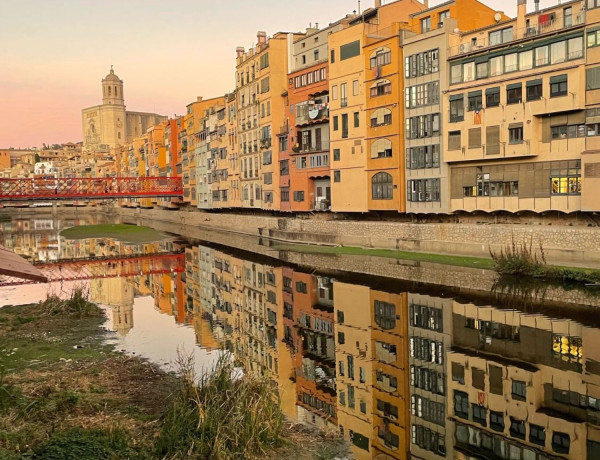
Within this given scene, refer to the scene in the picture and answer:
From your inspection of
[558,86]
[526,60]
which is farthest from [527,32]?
[558,86]

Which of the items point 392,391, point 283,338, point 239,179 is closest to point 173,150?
point 239,179

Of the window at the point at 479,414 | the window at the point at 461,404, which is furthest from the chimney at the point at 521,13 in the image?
the window at the point at 479,414

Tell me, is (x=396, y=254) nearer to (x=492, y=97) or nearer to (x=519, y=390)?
(x=492, y=97)

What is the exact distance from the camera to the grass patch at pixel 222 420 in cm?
1053

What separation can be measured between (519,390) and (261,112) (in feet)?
192

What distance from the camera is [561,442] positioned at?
40.6 feet

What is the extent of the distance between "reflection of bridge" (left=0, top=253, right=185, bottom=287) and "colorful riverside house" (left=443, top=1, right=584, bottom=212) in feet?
78.6

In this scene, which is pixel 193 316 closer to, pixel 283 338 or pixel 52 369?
pixel 283 338

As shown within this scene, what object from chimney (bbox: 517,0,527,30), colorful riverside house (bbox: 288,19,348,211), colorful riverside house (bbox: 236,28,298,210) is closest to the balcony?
chimney (bbox: 517,0,527,30)

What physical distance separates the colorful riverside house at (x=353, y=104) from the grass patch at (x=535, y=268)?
16954mm

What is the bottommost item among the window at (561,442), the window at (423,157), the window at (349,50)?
the window at (561,442)

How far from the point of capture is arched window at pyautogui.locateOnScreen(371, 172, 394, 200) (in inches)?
1886

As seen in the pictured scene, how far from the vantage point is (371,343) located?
67.2 feet

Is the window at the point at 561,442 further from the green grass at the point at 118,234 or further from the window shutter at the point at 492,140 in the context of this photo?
the green grass at the point at 118,234
